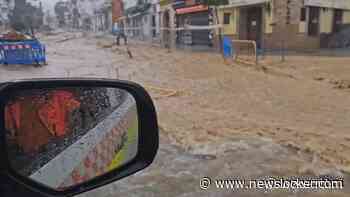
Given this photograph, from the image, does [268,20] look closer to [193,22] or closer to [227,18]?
[227,18]

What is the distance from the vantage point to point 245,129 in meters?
5.07

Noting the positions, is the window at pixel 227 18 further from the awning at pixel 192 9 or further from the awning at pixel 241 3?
the awning at pixel 192 9

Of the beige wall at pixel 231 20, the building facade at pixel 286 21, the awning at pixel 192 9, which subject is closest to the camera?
the building facade at pixel 286 21

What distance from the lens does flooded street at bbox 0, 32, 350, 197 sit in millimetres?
3531

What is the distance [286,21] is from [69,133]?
1784 centimetres

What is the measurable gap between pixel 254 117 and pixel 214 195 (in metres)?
2.87

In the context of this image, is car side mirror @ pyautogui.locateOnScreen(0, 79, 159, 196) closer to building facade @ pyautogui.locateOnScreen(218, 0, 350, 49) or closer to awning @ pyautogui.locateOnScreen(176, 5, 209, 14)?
building facade @ pyautogui.locateOnScreen(218, 0, 350, 49)

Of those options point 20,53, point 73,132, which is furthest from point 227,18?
point 73,132

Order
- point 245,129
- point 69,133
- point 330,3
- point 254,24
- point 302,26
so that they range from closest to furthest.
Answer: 1. point 69,133
2. point 245,129
3. point 302,26
4. point 330,3
5. point 254,24

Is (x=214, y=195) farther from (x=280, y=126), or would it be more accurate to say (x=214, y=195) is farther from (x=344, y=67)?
(x=344, y=67)

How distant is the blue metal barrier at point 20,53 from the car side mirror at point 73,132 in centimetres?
1420

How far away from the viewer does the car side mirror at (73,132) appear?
41.6 inches

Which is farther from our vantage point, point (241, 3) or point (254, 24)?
point (254, 24)

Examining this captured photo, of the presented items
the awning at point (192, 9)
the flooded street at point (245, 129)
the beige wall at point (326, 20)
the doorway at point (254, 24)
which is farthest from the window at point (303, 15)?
the flooded street at point (245, 129)
